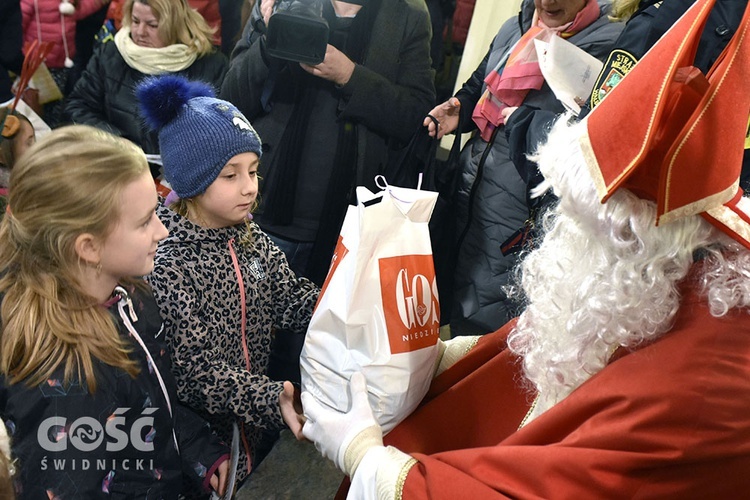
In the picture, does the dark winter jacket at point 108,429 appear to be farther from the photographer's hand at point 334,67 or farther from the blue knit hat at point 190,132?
the photographer's hand at point 334,67

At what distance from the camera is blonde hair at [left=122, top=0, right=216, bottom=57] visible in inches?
123

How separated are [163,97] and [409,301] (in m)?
0.83

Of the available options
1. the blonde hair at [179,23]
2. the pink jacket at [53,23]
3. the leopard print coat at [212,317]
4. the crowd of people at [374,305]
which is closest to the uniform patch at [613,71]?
the crowd of people at [374,305]

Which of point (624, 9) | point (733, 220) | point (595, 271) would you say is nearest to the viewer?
point (733, 220)

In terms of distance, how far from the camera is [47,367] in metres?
1.42

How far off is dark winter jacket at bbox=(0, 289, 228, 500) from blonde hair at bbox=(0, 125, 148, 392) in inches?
1.7

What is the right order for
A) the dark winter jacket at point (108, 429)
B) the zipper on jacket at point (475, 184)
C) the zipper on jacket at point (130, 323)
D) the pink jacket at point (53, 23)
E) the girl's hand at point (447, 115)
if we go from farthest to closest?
the pink jacket at point (53, 23)
the girl's hand at point (447, 115)
the zipper on jacket at point (475, 184)
the zipper on jacket at point (130, 323)
the dark winter jacket at point (108, 429)

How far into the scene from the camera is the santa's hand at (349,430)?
149 centimetres

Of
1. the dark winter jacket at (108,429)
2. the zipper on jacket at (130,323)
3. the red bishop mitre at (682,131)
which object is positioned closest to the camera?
the red bishop mitre at (682,131)

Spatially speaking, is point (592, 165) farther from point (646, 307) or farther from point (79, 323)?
point (79, 323)

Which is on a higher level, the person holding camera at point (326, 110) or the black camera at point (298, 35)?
the black camera at point (298, 35)

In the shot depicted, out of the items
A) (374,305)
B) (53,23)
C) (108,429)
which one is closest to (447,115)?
(374,305)

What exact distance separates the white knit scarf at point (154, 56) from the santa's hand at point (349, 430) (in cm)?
211

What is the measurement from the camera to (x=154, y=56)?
3.12 metres
